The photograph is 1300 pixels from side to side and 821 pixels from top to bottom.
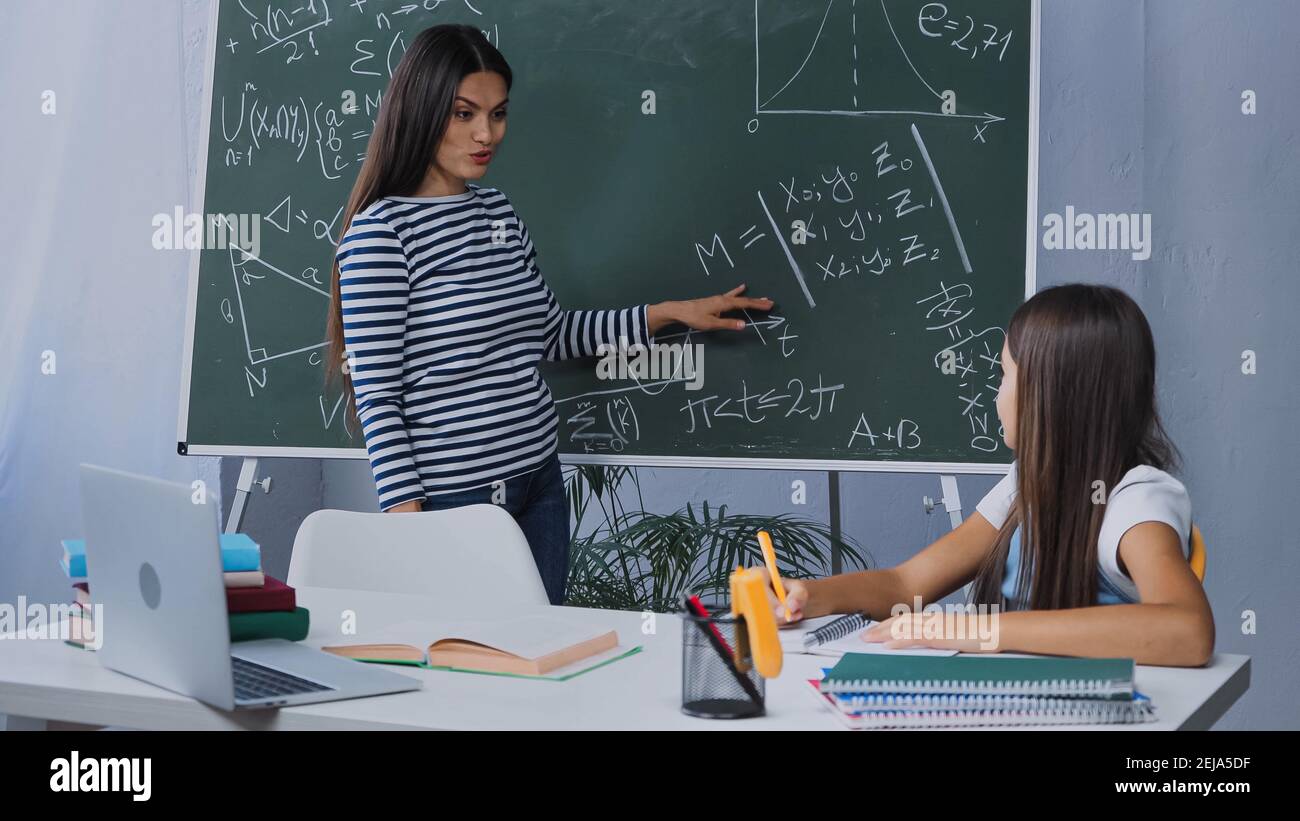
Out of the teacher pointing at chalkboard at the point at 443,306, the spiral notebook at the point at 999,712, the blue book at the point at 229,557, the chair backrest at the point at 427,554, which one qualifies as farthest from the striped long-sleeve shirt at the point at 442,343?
the spiral notebook at the point at 999,712

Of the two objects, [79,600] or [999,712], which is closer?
[999,712]

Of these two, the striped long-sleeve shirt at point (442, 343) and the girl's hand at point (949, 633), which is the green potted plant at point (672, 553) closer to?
the striped long-sleeve shirt at point (442, 343)

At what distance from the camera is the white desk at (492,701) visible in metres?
1.24

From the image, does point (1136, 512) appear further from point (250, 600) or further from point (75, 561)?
point (75, 561)

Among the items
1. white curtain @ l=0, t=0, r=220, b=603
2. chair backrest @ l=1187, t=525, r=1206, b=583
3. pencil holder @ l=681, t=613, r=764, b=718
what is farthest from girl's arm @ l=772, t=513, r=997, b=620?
white curtain @ l=0, t=0, r=220, b=603

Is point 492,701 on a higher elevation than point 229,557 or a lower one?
lower

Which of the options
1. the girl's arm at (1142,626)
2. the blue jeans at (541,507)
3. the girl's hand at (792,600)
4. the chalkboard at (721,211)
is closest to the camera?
the girl's arm at (1142,626)

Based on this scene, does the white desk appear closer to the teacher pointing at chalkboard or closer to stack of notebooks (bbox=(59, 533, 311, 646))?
stack of notebooks (bbox=(59, 533, 311, 646))

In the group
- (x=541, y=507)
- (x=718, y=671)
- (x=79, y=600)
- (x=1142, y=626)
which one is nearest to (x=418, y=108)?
(x=541, y=507)

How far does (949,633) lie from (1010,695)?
246 millimetres

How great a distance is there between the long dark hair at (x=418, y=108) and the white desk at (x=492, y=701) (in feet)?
3.84

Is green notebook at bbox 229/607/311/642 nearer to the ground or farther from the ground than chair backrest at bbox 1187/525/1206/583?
nearer to the ground

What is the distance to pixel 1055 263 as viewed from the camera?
337 centimetres

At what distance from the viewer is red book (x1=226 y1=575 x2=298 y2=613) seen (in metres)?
1.50
